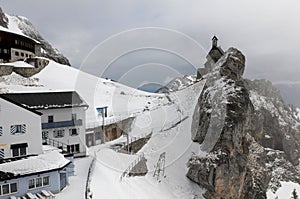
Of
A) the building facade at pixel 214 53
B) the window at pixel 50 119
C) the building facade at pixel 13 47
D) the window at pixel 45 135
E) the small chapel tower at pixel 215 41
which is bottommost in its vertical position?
the window at pixel 45 135

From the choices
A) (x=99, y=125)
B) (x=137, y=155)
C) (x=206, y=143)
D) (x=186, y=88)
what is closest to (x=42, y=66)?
(x=99, y=125)

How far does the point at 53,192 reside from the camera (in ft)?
66.2

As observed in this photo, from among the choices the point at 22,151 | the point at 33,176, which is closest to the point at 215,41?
the point at 22,151

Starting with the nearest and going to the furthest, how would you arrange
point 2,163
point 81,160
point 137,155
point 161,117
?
1. point 2,163
2. point 81,160
3. point 137,155
4. point 161,117

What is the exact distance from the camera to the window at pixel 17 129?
2226 centimetres

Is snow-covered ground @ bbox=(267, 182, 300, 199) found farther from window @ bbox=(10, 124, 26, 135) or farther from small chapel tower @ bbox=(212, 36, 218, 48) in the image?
window @ bbox=(10, 124, 26, 135)

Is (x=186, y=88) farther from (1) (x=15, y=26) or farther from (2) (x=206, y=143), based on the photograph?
(1) (x=15, y=26)

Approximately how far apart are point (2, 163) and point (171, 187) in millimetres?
18983

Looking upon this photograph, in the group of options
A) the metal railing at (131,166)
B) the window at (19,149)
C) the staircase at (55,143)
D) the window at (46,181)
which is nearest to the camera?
the window at (46,181)

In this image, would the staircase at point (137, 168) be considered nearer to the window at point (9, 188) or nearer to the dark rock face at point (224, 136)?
the dark rock face at point (224, 136)

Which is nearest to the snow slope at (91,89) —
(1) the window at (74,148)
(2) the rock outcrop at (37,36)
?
(1) the window at (74,148)

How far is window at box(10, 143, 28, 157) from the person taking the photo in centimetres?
2237

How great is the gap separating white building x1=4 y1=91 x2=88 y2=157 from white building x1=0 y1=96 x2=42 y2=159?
688cm

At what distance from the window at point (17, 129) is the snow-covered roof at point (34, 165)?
288 centimetres
